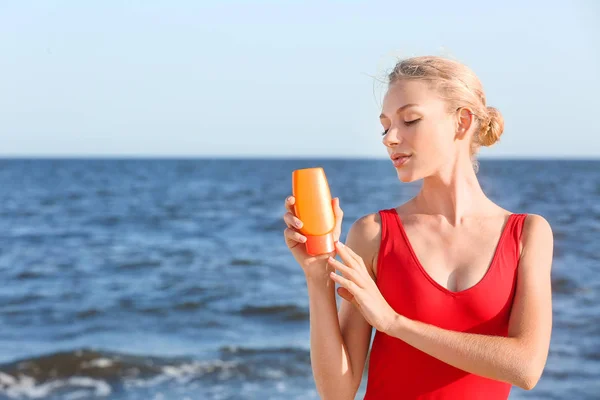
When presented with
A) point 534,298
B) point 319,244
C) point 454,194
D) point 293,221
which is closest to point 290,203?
point 293,221

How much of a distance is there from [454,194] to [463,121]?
25cm

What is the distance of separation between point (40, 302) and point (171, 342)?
10.9 feet

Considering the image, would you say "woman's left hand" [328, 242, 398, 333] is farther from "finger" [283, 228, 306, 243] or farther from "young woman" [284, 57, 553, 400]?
"finger" [283, 228, 306, 243]

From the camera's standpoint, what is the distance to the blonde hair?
245 cm

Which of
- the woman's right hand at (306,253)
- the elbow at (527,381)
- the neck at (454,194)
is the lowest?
the elbow at (527,381)

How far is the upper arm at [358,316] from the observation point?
8.22 ft

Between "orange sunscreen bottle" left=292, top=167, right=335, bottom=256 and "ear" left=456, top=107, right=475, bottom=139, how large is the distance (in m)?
0.51

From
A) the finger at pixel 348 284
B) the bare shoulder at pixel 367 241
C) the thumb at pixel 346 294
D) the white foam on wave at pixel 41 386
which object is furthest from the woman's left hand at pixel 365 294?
the white foam on wave at pixel 41 386

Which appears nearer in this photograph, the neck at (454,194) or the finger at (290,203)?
the finger at (290,203)

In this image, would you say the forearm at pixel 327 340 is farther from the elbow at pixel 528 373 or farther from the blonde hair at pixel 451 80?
the blonde hair at pixel 451 80

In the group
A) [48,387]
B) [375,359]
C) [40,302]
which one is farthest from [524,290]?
[40,302]

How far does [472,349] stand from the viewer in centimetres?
225

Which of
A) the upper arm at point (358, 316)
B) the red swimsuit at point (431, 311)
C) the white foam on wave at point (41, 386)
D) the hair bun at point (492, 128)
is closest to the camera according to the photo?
the red swimsuit at point (431, 311)

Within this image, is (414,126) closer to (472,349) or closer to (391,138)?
(391,138)
